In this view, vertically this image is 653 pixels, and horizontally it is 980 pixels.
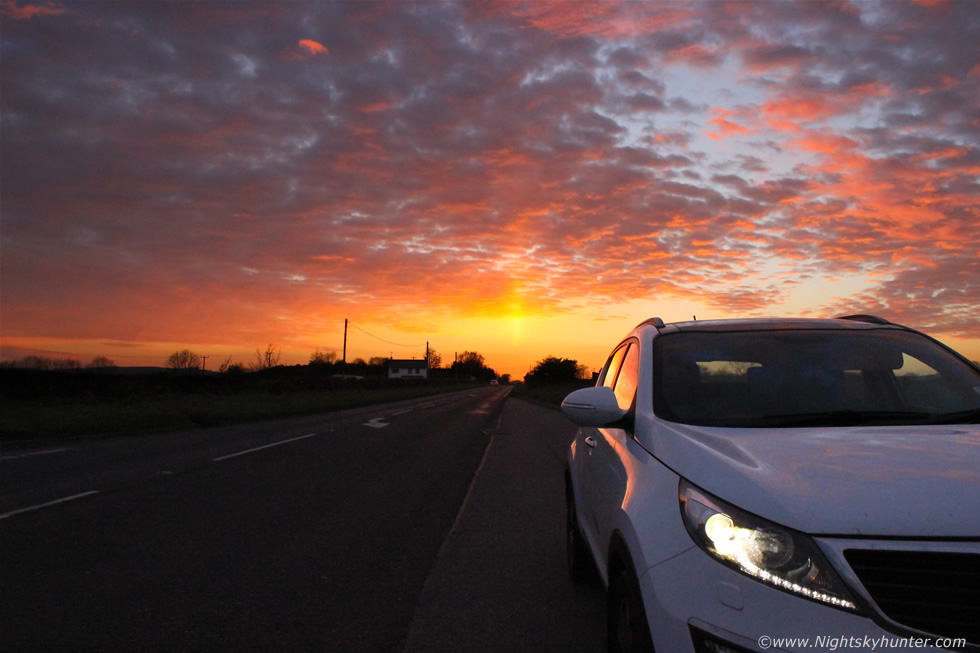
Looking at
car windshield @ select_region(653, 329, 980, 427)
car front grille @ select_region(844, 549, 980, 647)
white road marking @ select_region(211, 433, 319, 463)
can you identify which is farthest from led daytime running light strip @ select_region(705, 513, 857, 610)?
white road marking @ select_region(211, 433, 319, 463)

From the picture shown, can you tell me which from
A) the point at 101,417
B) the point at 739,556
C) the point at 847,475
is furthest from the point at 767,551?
the point at 101,417

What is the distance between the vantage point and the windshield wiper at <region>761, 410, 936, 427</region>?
3.01 meters

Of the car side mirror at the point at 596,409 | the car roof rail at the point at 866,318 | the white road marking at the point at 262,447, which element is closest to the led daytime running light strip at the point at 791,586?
the car side mirror at the point at 596,409

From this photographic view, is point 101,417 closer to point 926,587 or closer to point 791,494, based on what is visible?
point 791,494

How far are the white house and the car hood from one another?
6231 inches

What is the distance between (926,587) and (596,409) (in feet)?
5.47

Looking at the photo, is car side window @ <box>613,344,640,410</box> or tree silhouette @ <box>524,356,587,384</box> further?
tree silhouette @ <box>524,356,587,384</box>

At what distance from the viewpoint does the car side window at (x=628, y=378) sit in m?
3.87

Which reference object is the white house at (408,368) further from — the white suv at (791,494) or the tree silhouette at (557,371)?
the white suv at (791,494)

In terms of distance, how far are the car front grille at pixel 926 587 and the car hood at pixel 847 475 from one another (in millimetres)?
69

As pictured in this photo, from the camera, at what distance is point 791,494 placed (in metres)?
2.25

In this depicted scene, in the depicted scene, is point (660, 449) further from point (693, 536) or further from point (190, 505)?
point (190, 505)

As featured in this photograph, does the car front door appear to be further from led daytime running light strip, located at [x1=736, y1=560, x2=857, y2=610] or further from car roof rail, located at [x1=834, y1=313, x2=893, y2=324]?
car roof rail, located at [x1=834, y1=313, x2=893, y2=324]

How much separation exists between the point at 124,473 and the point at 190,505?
306 centimetres
